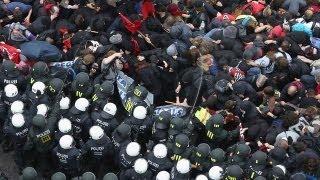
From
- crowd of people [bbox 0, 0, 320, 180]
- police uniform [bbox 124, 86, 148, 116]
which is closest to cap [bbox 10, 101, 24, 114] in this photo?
crowd of people [bbox 0, 0, 320, 180]

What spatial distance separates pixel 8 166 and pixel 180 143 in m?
4.41

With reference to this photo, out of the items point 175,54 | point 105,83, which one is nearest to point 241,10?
point 175,54

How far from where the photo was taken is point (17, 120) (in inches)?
435

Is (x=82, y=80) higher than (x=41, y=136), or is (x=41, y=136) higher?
(x=82, y=80)

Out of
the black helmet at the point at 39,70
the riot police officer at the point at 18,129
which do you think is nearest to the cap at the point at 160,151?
the riot police officer at the point at 18,129

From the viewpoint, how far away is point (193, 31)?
14.5 metres

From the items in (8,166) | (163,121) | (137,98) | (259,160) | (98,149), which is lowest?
(8,166)

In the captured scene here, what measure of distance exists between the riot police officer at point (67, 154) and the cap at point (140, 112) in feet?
4.50

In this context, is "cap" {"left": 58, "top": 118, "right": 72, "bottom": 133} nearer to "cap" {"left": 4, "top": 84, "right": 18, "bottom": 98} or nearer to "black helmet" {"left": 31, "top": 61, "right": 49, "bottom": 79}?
"cap" {"left": 4, "top": 84, "right": 18, "bottom": 98}

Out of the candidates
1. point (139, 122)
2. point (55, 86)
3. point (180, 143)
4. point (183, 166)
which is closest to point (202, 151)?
point (180, 143)

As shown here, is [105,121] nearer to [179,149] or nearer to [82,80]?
[82,80]

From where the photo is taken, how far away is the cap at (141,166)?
33.8ft

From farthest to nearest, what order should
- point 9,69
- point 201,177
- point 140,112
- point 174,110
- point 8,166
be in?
point 8,166 → point 174,110 → point 9,69 → point 140,112 → point 201,177

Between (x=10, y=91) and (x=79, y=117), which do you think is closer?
(x=79, y=117)
